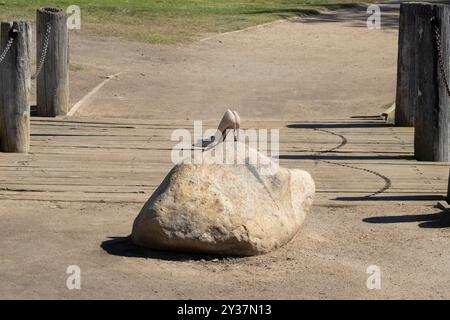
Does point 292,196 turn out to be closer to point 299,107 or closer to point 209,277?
point 209,277

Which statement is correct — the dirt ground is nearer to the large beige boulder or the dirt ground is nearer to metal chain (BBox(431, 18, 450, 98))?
the large beige boulder

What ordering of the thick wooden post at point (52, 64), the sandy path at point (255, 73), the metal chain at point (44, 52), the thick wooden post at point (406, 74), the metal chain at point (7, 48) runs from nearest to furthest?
the metal chain at point (7, 48) < the thick wooden post at point (406, 74) < the metal chain at point (44, 52) < the thick wooden post at point (52, 64) < the sandy path at point (255, 73)

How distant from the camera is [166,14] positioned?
819 inches

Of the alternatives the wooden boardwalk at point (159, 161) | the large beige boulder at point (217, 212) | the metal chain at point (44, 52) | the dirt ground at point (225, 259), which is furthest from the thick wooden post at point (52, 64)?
the large beige boulder at point (217, 212)

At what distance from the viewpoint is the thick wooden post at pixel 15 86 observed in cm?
1025

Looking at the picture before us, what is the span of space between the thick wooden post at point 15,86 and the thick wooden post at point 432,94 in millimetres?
3509

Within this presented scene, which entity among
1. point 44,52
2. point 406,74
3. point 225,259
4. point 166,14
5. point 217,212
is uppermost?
point 166,14

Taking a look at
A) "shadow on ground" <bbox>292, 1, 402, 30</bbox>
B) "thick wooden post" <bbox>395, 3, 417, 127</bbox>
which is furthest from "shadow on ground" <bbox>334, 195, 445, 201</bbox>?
"shadow on ground" <bbox>292, 1, 402, 30</bbox>

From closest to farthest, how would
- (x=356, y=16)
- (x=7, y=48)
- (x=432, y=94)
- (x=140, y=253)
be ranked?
1. (x=140, y=253)
2. (x=7, y=48)
3. (x=432, y=94)
4. (x=356, y=16)

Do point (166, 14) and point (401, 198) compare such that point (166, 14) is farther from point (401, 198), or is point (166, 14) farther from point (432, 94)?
point (401, 198)

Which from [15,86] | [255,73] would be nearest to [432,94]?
[15,86]

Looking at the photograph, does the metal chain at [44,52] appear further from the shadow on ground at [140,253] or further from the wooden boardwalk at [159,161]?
the shadow on ground at [140,253]

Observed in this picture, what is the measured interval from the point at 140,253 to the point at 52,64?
5263 millimetres

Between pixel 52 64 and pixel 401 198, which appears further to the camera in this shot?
pixel 52 64
